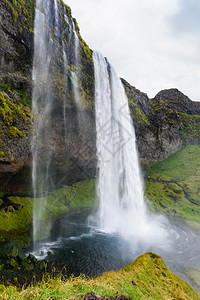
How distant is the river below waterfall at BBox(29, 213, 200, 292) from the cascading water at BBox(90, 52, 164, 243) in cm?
781

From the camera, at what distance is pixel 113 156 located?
32.8 metres

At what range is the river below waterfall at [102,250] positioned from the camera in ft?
47.0

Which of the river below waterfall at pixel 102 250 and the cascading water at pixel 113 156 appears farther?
the cascading water at pixel 113 156

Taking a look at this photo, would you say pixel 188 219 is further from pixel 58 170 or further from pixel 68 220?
pixel 58 170

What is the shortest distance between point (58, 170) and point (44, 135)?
8.72m

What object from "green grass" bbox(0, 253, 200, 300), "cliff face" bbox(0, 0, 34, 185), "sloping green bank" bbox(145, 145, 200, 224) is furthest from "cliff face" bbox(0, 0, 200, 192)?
"green grass" bbox(0, 253, 200, 300)

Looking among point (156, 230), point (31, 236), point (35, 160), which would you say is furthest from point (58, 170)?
point (156, 230)

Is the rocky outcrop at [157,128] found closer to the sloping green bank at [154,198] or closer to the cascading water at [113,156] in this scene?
the sloping green bank at [154,198]

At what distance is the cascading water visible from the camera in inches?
1219

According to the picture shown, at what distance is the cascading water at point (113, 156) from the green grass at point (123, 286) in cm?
1926

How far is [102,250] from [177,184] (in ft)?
111

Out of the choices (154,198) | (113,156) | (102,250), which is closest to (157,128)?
(154,198)

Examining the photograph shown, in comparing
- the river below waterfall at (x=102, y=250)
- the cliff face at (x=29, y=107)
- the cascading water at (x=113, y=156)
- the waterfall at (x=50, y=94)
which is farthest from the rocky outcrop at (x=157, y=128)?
the river below waterfall at (x=102, y=250)

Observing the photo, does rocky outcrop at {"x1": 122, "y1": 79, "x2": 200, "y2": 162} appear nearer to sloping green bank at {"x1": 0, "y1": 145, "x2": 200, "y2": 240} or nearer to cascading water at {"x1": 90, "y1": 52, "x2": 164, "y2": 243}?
sloping green bank at {"x1": 0, "y1": 145, "x2": 200, "y2": 240}
